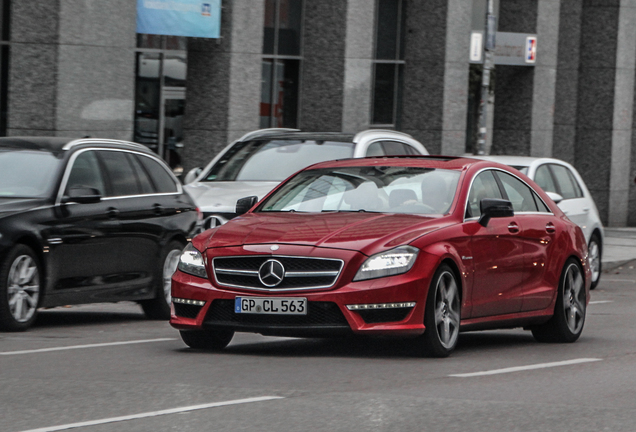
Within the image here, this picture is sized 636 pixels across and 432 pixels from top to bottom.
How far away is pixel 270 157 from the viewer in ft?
49.3

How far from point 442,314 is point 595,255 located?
10.3 metres

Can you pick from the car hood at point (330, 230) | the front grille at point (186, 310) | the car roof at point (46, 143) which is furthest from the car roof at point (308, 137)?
Answer: the front grille at point (186, 310)

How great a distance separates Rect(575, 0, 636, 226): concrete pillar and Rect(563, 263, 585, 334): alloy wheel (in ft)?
73.5

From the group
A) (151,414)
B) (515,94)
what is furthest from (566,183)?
(515,94)

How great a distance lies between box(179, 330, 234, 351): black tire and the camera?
920 centimetres

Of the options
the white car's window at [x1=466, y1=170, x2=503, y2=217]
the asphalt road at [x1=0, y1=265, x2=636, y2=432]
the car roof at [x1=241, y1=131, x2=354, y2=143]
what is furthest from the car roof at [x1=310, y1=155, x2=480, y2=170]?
the car roof at [x1=241, y1=131, x2=354, y2=143]

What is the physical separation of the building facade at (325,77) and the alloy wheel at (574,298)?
1015 cm

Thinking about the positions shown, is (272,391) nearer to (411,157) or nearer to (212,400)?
(212,400)

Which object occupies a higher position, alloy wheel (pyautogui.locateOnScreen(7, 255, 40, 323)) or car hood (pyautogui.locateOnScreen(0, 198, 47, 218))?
car hood (pyautogui.locateOnScreen(0, 198, 47, 218))

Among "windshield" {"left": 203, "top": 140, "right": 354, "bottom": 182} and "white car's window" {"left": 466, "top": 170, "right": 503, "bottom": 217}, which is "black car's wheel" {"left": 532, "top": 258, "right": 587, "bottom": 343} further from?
"windshield" {"left": 203, "top": 140, "right": 354, "bottom": 182}

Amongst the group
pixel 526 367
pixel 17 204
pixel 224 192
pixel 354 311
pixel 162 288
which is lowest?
pixel 162 288

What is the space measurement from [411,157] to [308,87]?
49.3 feet

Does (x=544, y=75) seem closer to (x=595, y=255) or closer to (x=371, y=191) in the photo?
(x=595, y=255)

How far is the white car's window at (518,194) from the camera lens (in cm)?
1039
